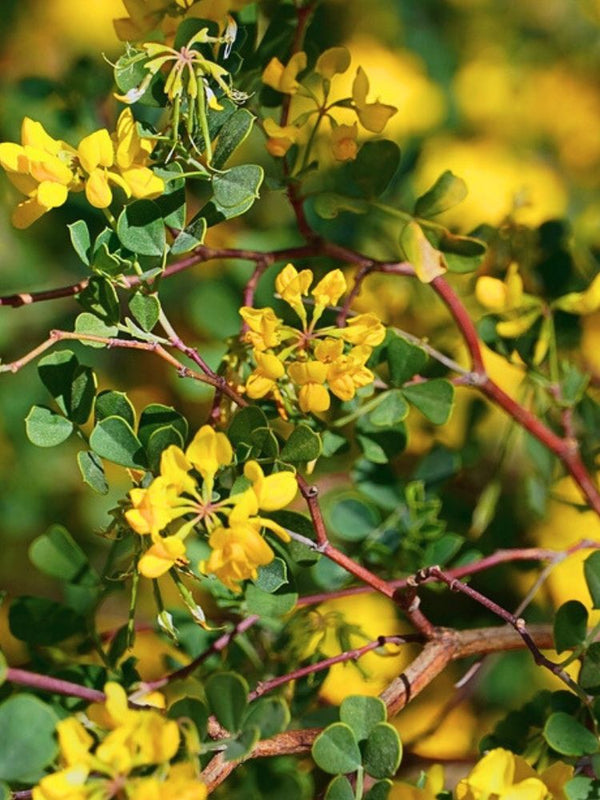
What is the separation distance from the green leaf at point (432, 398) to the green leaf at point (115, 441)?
21cm

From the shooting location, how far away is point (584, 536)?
94 centimetres

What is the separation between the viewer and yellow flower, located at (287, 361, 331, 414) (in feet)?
1.81

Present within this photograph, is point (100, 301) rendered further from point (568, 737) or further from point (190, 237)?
point (568, 737)

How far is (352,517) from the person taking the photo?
0.77 meters

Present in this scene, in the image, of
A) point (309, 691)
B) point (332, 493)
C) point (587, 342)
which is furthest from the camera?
point (587, 342)

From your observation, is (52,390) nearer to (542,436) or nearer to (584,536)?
(542,436)

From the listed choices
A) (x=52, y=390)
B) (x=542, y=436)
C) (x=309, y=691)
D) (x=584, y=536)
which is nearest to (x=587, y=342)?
(x=584, y=536)

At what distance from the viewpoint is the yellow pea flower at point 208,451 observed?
0.52m

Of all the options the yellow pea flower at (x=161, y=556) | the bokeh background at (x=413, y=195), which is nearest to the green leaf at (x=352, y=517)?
the bokeh background at (x=413, y=195)

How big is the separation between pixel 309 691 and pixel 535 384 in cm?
27

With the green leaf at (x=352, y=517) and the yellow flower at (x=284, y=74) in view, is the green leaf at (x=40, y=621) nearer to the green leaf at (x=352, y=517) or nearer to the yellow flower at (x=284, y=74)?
the green leaf at (x=352, y=517)

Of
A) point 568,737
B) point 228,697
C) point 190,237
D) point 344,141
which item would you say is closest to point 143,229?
point 190,237

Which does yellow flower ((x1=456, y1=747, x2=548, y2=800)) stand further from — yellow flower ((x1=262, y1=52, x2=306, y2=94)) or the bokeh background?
yellow flower ((x1=262, y1=52, x2=306, y2=94))

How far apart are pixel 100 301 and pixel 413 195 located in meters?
0.45
